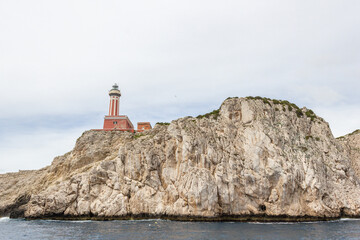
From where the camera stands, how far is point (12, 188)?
74.2m

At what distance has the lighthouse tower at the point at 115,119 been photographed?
76375 millimetres

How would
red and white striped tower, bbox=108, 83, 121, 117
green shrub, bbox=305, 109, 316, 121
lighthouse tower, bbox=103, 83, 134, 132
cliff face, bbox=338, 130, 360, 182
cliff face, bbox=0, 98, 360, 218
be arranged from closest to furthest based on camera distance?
cliff face, bbox=0, 98, 360, 218 < green shrub, bbox=305, 109, 316, 121 < cliff face, bbox=338, 130, 360, 182 < lighthouse tower, bbox=103, 83, 134, 132 < red and white striped tower, bbox=108, 83, 121, 117

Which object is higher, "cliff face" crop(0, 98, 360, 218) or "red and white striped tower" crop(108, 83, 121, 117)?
"red and white striped tower" crop(108, 83, 121, 117)

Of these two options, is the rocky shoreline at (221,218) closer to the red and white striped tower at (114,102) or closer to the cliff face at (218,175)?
the cliff face at (218,175)

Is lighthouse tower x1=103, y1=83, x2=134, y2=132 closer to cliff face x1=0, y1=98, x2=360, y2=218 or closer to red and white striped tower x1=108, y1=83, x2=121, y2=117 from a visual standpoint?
red and white striped tower x1=108, y1=83, x2=121, y2=117

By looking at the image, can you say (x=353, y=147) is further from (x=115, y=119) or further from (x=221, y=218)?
(x=115, y=119)

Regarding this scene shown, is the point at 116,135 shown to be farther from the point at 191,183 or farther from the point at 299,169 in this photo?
the point at 299,169

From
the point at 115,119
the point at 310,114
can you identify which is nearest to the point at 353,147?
the point at 310,114

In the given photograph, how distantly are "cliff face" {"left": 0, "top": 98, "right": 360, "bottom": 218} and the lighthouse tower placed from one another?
11.5 metres

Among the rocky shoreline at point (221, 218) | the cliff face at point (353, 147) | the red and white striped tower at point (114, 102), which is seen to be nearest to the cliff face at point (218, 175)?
the rocky shoreline at point (221, 218)

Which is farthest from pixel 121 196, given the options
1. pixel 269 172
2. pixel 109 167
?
pixel 269 172

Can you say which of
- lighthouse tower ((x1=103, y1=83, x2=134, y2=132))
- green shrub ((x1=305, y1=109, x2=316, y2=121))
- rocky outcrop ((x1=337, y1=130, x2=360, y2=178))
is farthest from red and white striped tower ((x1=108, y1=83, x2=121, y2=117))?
rocky outcrop ((x1=337, y1=130, x2=360, y2=178))

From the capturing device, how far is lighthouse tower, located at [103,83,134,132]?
76375mm

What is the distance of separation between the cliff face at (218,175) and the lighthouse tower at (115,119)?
454 inches
